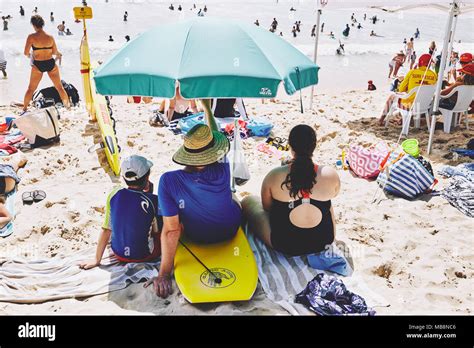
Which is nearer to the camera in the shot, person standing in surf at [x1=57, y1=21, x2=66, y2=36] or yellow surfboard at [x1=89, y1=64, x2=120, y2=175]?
yellow surfboard at [x1=89, y1=64, x2=120, y2=175]

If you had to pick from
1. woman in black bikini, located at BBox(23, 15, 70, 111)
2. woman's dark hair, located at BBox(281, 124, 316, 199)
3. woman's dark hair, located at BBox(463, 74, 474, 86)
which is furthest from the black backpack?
woman's dark hair, located at BBox(463, 74, 474, 86)

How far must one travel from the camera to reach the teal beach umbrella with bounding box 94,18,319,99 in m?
2.51

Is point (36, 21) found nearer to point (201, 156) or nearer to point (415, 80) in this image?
point (201, 156)

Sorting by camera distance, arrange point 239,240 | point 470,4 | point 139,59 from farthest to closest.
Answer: point 470,4, point 239,240, point 139,59

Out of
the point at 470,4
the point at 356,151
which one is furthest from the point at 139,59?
the point at 470,4

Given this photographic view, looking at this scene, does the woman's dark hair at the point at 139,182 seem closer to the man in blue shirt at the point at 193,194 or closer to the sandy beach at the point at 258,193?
the man in blue shirt at the point at 193,194

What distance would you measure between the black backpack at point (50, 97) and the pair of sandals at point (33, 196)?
316 cm

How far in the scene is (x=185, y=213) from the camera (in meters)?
2.75

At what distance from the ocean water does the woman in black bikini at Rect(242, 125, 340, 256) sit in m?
1.19

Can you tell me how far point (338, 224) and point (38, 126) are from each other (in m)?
4.07

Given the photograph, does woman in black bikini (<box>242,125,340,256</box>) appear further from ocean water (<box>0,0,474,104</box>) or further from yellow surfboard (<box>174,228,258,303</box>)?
ocean water (<box>0,0,474,104</box>)

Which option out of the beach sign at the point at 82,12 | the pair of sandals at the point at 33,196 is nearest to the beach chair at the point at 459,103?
the beach sign at the point at 82,12
